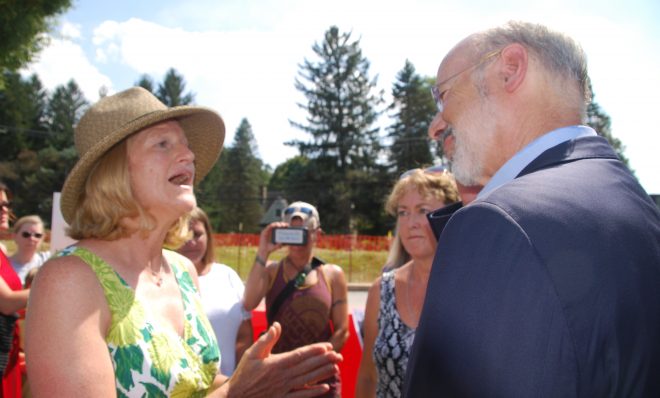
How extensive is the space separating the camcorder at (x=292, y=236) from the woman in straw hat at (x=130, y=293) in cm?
152

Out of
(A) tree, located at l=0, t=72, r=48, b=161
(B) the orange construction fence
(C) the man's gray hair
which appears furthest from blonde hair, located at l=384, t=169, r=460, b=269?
(A) tree, located at l=0, t=72, r=48, b=161

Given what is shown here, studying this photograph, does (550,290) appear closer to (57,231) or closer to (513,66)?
(513,66)

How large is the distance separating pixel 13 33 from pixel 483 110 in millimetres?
10172

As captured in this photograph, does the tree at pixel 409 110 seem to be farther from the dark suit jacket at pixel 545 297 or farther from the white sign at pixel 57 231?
the dark suit jacket at pixel 545 297

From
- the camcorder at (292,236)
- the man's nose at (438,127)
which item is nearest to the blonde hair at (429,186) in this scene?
the camcorder at (292,236)

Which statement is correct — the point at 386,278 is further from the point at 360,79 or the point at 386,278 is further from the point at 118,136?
the point at 360,79

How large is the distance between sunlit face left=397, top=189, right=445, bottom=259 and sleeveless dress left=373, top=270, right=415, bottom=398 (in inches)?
13.1

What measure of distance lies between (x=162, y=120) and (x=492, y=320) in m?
1.71

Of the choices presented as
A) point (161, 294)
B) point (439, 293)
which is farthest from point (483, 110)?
point (161, 294)

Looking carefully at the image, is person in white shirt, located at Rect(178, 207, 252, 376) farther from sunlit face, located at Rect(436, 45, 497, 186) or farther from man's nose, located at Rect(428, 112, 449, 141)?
sunlit face, located at Rect(436, 45, 497, 186)

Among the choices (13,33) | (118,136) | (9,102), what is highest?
(9,102)

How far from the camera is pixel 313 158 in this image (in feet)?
162

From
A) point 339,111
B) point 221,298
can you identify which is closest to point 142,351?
point 221,298

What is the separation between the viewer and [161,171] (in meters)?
2.05
